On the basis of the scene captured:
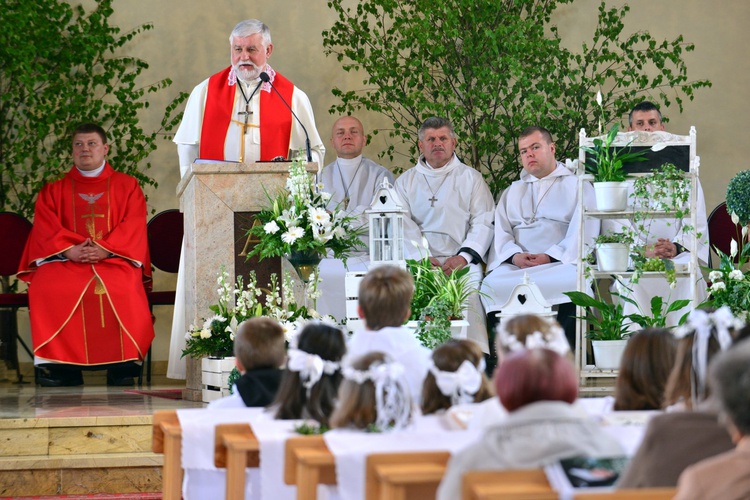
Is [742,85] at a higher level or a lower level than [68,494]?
higher

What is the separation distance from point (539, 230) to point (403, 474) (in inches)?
240

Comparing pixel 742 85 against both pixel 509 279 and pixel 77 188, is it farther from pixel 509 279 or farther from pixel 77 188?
pixel 77 188

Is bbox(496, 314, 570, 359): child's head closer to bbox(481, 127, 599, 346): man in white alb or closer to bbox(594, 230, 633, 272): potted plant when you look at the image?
bbox(594, 230, 633, 272): potted plant

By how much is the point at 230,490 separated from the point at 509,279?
4849mm

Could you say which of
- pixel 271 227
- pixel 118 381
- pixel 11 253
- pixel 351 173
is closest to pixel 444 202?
pixel 351 173

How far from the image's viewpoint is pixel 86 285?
8461mm

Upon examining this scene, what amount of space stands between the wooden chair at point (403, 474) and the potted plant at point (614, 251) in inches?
178

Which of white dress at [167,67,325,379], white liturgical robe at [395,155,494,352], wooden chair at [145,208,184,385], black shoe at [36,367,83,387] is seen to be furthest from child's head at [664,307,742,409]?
wooden chair at [145,208,184,385]

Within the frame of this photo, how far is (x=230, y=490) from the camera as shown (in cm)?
370

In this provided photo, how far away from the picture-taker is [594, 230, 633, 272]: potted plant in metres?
7.34

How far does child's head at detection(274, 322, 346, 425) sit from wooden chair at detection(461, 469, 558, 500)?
4.11 ft

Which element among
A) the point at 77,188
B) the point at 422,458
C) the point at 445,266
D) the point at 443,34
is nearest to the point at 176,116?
the point at 77,188

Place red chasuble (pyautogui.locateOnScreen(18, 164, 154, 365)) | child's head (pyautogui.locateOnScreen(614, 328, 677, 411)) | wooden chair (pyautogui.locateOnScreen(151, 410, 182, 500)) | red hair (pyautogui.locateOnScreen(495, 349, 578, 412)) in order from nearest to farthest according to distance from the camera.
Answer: red hair (pyautogui.locateOnScreen(495, 349, 578, 412)) → child's head (pyautogui.locateOnScreen(614, 328, 677, 411)) → wooden chair (pyautogui.locateOnScreen(151, 410, 182, 500)) → red chasuble (pyautogui.locateOnScreen(18, 164, 154, 365))

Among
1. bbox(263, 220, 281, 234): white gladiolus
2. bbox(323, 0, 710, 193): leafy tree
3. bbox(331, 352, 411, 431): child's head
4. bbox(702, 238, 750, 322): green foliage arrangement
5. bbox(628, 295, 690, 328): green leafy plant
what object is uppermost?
bbox(323, 0, 710, 193): leafy tree
